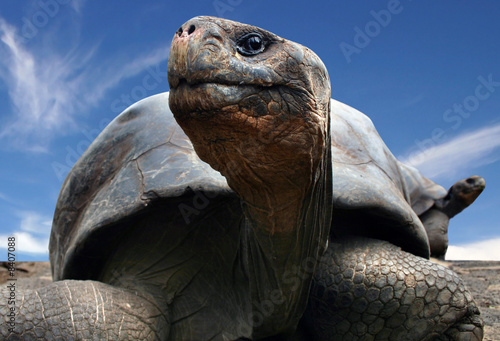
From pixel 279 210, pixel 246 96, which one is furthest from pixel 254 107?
pixel 279 210

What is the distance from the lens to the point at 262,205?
182cm

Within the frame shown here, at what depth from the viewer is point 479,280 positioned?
6605mm

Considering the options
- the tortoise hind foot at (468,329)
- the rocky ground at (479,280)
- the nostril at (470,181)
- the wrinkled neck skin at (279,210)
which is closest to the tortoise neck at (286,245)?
the wrinkled neck skin at (279,210)

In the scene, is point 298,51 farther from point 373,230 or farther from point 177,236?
point 373,230

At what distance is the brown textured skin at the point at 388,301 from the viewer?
2.46 metres

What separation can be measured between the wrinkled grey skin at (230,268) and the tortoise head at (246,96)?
33cm

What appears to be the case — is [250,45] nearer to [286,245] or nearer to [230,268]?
[286,245]

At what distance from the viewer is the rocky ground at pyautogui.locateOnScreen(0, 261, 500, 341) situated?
382cm

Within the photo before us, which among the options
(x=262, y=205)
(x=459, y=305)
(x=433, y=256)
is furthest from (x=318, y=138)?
(x=433, y=256)

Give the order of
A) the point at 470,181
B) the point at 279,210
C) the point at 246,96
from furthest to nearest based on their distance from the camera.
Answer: the point at 470,181 < the point at 279,210 < the point at 246,96

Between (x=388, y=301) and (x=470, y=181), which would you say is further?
(x=470, y=181)

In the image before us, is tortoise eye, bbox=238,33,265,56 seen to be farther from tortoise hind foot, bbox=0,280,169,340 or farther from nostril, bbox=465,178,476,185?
nostril, bbox=465,178,476,185

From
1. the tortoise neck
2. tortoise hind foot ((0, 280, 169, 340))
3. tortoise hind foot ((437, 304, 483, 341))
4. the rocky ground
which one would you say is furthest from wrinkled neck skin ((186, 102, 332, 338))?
the rocky ground

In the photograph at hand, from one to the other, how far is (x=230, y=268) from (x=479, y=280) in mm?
5163
